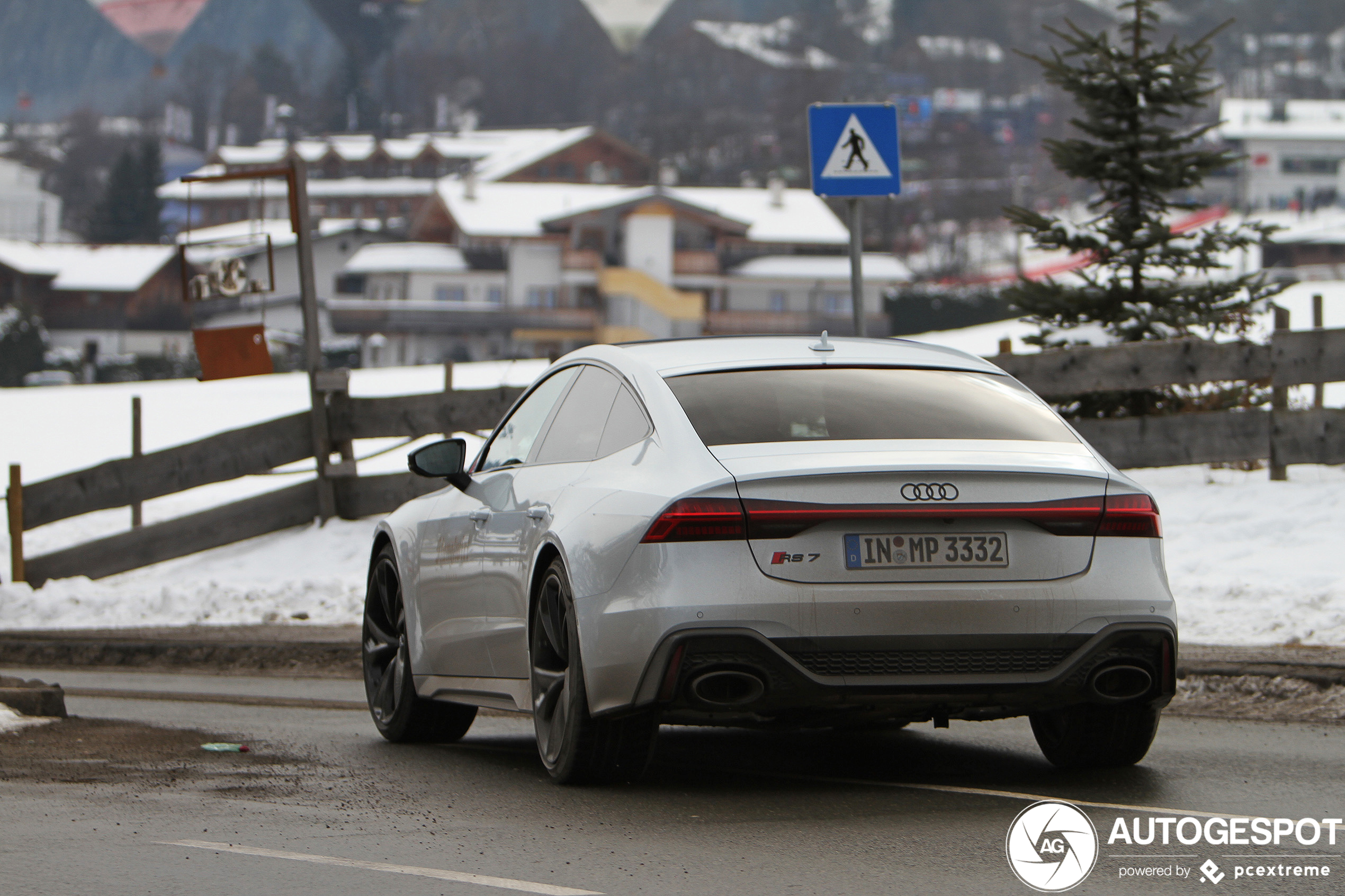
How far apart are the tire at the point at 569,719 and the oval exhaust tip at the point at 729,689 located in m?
0.24

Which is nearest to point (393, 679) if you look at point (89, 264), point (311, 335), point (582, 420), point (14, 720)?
point (14, 720)

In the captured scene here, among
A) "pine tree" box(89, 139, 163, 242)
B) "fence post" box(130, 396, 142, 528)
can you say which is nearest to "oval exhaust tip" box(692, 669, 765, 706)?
"fence post" box(130, 396, 142, 528)

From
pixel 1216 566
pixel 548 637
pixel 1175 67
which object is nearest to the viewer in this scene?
pixel 548 637

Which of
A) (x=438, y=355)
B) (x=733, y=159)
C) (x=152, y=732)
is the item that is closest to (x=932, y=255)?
(x=733, y=159)

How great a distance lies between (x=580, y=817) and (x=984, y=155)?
159 meters

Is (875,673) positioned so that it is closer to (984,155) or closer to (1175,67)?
(1175,67)

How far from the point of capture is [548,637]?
6043mm

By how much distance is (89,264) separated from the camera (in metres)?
102

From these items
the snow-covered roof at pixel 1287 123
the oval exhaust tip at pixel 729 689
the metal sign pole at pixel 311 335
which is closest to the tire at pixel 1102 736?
the oval exhaust tip at pixel 729 689

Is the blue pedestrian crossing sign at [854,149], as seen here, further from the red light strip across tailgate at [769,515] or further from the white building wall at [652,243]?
the white building wall at [652,243]

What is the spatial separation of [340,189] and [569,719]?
4818 inches

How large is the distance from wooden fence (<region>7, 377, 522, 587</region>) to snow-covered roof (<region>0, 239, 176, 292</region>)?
287 feet

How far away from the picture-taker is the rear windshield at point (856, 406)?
5.78 meters

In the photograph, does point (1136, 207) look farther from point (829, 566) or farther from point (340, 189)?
point (340, 189)
